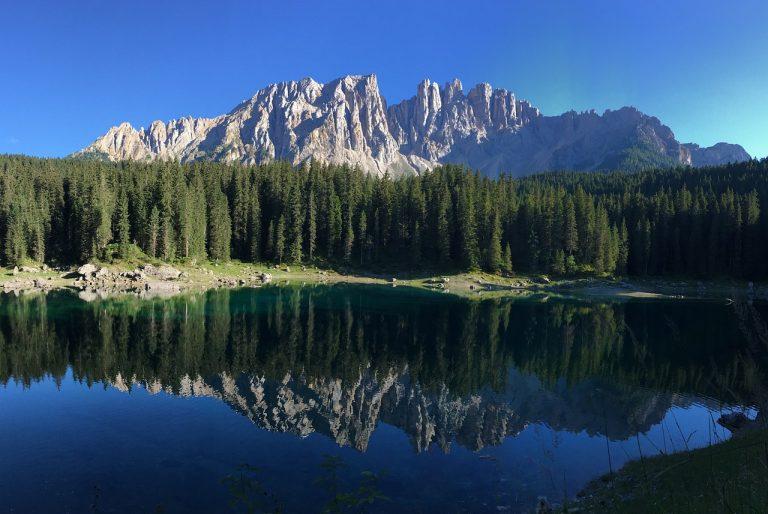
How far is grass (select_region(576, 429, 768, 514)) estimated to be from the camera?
34.0 feet

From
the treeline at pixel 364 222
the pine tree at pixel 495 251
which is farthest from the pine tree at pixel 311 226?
the pine tree at pixel 495 251

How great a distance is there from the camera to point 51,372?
30781mm

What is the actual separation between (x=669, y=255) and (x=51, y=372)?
128m

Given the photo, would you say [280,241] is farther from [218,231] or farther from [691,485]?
[691,485]

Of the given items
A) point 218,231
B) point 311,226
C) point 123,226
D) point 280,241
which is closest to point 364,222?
point 311,226

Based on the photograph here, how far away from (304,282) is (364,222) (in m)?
25.0

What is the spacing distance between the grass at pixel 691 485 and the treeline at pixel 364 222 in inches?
3680

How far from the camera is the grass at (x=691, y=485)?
10359mm

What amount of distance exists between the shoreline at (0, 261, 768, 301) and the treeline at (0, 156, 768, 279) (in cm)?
523

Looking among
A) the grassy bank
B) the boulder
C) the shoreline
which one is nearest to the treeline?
the grassy bank

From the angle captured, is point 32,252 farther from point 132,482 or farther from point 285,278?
point 132,482

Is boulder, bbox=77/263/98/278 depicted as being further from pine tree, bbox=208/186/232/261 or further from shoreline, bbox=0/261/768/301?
pine tree, bbox=208/186/232/261

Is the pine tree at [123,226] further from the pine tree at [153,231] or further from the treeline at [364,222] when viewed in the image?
the pine tree at [153,231]

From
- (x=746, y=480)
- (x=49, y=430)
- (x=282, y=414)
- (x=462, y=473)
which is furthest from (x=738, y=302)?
(x=49, y=430)
